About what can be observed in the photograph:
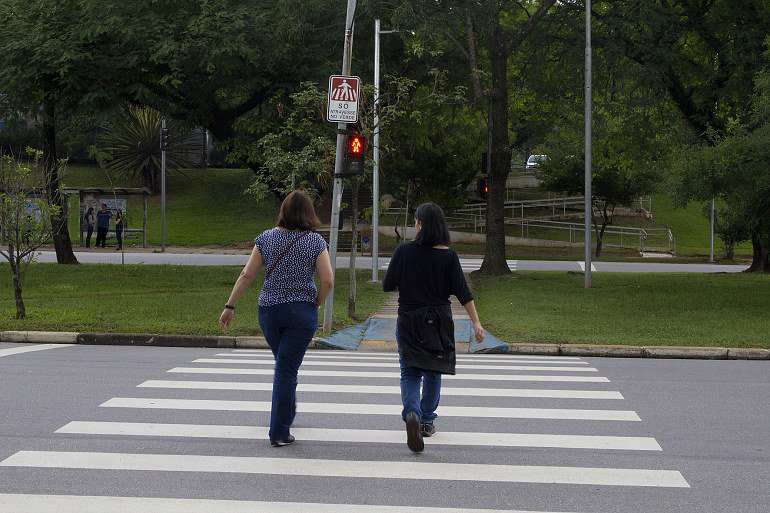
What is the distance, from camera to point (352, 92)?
1352 centimetres

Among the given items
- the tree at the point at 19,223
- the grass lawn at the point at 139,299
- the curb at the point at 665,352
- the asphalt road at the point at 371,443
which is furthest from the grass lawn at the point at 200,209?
the asphalt road at the point at 371,443

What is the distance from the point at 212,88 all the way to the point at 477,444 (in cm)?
1764

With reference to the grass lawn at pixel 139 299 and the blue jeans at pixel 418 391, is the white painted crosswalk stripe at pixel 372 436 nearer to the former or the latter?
the blue jeans at pixel 418 391

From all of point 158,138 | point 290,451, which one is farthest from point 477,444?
point 158,138

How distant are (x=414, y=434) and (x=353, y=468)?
557 mm

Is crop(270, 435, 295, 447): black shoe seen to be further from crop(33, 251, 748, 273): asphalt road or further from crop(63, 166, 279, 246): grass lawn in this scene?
crop(63, 166, 279, 246): grass lawn

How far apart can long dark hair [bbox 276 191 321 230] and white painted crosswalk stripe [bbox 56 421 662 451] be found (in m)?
1.57

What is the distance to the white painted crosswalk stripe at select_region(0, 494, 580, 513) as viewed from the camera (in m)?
5.10

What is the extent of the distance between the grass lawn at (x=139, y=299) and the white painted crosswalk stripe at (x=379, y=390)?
Answer: 4015 millimetres

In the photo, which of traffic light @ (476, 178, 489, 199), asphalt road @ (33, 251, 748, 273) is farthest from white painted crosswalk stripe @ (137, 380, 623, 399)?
asphalt road @ (33, 251, 748, 273)

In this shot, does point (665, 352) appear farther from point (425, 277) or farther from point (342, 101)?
point (425, 277)

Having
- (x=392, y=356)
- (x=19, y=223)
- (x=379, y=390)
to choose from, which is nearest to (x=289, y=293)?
(x=379, y=390)

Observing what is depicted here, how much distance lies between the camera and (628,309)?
17375 mm

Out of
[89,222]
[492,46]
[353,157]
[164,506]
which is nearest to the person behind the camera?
[164,506]
